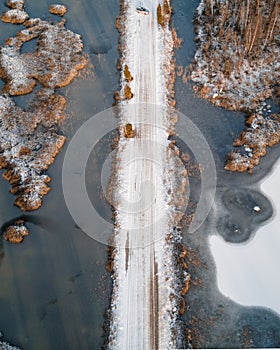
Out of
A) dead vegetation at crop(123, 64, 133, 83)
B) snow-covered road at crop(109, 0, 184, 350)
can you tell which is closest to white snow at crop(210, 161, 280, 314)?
snow-covered road at crop(109, 0, 184, 350)

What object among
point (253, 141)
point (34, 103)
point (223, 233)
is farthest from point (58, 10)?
point (223, 233)

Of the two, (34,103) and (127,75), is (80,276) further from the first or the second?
(127,75)

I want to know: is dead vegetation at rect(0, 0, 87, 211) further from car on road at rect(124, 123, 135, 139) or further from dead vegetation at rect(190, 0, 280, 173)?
dead vegetation at rect(190, 0, 280, 173)

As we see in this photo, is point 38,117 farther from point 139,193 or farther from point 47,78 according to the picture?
point 139,193

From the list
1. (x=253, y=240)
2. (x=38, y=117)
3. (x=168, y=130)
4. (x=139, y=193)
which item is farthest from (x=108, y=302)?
(x=38, y=117)

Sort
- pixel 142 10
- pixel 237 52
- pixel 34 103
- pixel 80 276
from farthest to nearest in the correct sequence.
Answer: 1. pixel 142 10
2. pixel 237 52
3. pixel 34 103
4. pixel 80 276

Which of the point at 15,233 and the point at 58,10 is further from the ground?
→ the point at 58,10

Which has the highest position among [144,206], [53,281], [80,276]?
[144,206]

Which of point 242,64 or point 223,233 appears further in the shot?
point 242,64
